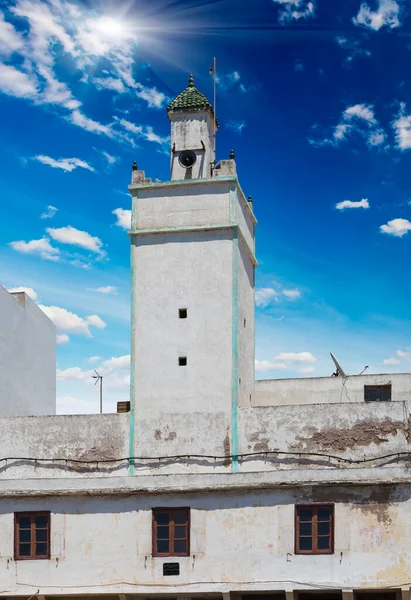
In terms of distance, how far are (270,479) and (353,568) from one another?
10.8ft

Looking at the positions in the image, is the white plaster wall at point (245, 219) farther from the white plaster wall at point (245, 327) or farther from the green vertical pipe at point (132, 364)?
the green vertical pipe at point (132, 364)

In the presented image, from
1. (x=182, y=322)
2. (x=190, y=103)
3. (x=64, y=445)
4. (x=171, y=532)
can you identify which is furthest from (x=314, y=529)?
(x=190, y=103)

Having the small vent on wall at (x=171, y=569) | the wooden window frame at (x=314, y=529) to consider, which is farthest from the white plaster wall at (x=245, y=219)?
the small vent on wall at (x=171, y=569)

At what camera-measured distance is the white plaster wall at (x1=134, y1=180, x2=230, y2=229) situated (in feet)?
89.9

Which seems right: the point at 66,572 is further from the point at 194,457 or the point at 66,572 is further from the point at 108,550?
the point at 194,457

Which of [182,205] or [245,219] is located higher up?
[182,205]

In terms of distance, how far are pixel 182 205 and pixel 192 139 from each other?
2753 mm

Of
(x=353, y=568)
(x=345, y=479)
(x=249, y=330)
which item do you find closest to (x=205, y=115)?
(x=249, y=330)

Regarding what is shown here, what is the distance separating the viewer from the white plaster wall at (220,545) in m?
23.6

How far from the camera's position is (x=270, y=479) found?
24.5 m

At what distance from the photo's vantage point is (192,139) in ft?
95.2

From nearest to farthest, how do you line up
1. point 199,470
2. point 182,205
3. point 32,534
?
point 32,534
point 199,470
point 182,205

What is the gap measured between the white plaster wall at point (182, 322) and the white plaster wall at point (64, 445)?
1177 mm

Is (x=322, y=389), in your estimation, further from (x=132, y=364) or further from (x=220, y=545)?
(x=220, y=545)
